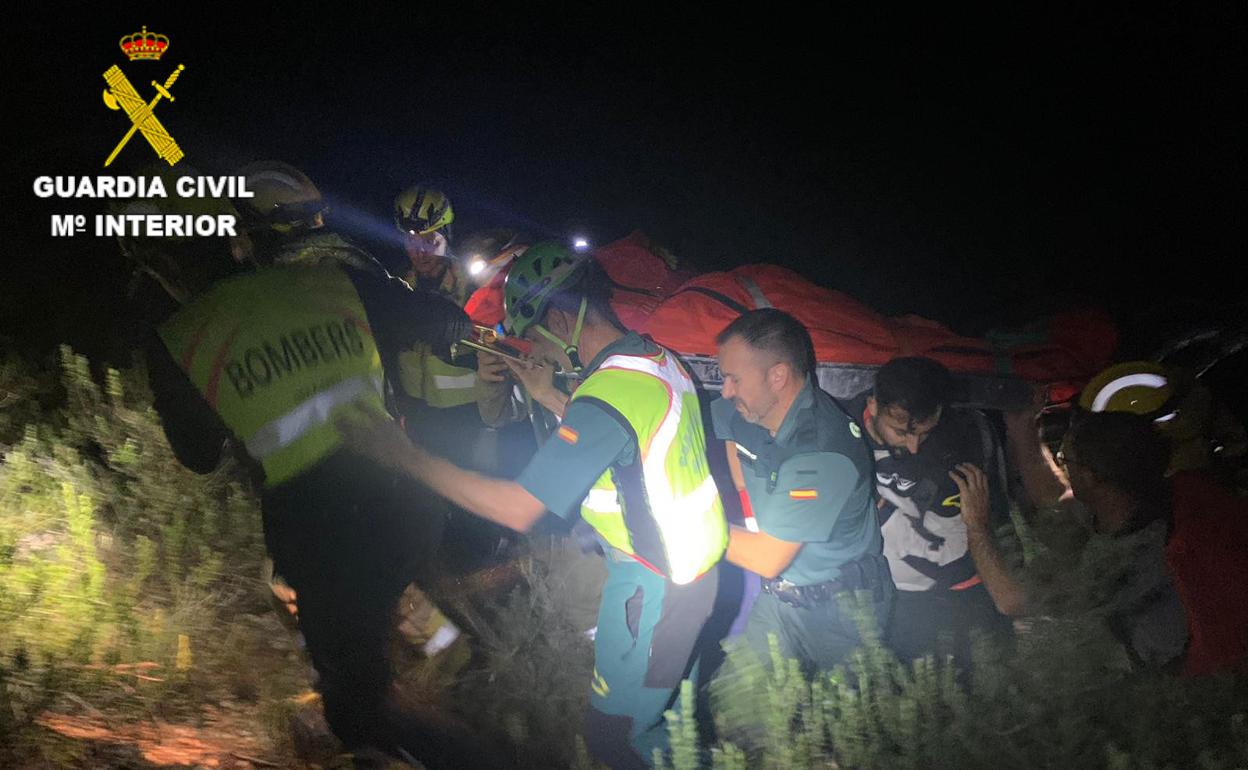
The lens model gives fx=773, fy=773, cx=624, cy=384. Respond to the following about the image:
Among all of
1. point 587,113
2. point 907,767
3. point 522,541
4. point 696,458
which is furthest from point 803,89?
point 907,767

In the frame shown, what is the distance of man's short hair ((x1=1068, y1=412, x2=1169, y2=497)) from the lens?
3184mm

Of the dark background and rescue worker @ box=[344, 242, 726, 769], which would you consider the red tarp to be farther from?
the dark background

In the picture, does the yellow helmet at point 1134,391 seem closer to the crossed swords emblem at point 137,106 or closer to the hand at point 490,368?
the hand at point 490,368

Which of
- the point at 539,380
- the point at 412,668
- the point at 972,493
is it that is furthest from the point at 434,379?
the point at 972,493

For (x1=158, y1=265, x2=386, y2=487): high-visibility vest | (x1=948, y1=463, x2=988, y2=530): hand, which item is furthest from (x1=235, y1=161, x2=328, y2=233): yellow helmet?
(x1=948, y1=463, x2=988, y2=530): hand

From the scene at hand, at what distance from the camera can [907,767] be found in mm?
2316

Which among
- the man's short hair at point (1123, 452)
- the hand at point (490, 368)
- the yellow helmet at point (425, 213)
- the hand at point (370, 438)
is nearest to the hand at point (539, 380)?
the hand at point (370, 438)

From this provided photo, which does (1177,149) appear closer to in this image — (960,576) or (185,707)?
(960,576)

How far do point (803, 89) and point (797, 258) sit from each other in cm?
169

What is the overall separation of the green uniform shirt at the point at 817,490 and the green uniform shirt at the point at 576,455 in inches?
28.0

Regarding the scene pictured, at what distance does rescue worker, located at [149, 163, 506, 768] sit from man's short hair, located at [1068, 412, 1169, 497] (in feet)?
9.21

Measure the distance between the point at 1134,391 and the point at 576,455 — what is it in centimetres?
278

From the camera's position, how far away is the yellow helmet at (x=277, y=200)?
9.82 feet

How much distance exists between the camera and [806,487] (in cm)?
281
